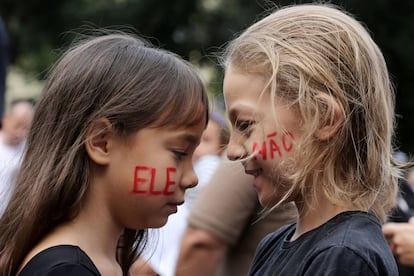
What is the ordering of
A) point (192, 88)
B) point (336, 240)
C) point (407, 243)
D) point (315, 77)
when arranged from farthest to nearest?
point (407, 243) < point (192, 88) < point (315, 77) < point (336, 240)

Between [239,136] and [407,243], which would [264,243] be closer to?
[239,136]

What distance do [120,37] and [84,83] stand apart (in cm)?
24

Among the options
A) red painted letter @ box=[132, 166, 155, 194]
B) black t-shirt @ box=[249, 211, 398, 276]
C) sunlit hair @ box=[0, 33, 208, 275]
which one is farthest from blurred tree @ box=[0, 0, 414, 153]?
black t-shirt @ box=[249, 211, 398, 276]

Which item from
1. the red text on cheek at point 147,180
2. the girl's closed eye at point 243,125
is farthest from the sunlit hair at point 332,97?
the red text on cheek at point 147,180

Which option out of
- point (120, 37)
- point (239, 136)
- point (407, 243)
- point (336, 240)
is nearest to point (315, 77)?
point (239, 136)

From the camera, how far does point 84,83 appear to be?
2.37 metres

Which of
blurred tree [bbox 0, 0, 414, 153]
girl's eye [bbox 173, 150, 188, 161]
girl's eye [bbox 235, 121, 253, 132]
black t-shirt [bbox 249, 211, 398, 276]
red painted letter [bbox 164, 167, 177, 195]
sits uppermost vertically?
girl's eye [bbox 235, 121, 253, 132]

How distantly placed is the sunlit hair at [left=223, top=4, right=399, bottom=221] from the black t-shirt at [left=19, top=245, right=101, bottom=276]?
1.84ft

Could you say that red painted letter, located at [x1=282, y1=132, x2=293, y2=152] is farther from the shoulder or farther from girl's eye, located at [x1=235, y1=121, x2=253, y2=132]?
the shoulder

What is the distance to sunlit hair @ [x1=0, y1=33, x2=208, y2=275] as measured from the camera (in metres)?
2.33

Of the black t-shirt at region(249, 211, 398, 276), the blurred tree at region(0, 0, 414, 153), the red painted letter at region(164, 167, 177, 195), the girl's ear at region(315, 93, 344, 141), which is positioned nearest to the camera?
the black t-shirt at region(249, 211, 398, 276)

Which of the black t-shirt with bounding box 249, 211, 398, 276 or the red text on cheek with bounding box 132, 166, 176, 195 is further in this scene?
the red text on cheek with bounding box 132, 166, 176, 195

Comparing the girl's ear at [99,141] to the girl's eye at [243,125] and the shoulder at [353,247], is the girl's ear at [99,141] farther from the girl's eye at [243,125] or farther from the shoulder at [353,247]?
the shoulder at [353,247]

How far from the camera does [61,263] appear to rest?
2139 millimetres
